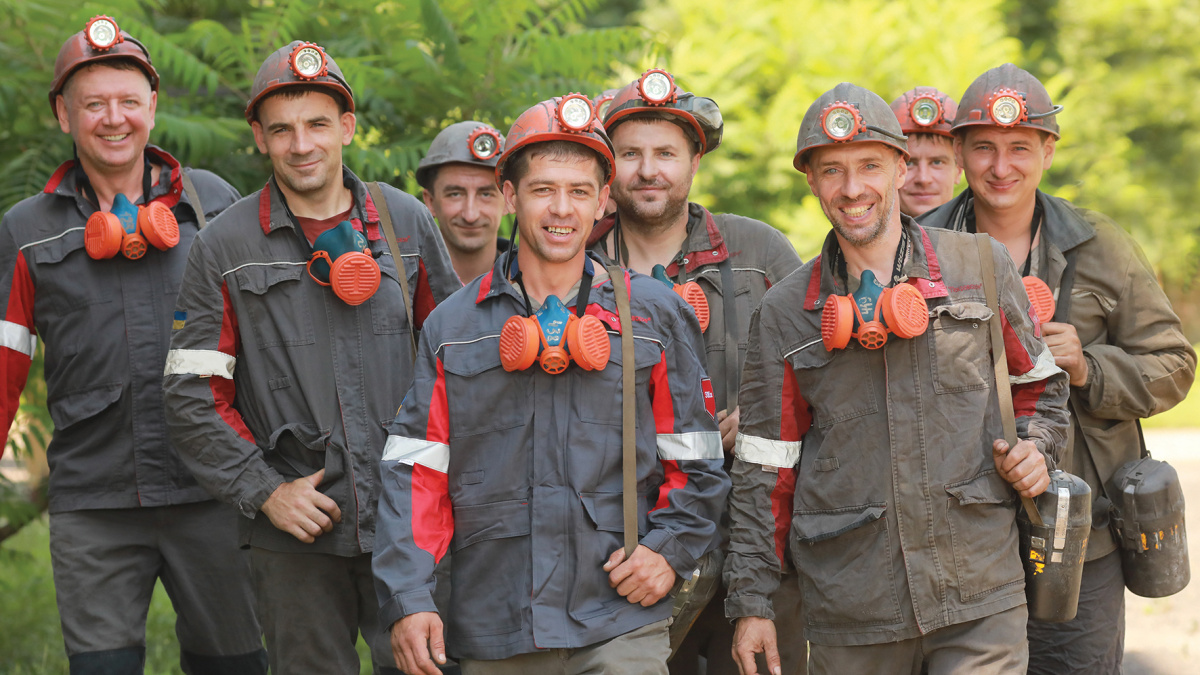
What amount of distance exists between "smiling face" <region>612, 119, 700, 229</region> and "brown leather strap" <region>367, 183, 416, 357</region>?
3.61ft

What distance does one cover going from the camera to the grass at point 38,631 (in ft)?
28.7

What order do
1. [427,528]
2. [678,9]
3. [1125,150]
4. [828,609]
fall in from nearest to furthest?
[427,528], [828,609], [678,9], [1125,150]

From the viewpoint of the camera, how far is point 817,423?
4.71 metres

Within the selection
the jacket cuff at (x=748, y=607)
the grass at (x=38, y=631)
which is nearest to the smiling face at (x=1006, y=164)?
the jacket cuff at (x=748, y=607)

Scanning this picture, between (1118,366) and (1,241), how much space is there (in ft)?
17.9

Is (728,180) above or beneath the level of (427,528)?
above

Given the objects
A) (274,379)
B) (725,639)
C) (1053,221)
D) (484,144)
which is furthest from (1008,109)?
(274,379)

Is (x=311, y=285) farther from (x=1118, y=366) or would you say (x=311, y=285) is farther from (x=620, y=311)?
(x=1118, y=366)

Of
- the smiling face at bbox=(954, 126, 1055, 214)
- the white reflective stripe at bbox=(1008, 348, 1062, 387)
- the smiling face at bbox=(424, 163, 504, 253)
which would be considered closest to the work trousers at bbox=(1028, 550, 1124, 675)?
the white reflective stripe at bbox=(1008, 348, 1062, 387)

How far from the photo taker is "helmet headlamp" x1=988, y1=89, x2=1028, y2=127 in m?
5.58

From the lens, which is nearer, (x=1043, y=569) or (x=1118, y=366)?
(x=1043, y=569)

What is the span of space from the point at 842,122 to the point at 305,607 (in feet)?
10.4

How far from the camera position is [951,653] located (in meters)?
4.48

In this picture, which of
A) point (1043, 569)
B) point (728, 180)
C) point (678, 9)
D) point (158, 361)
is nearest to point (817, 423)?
point (1043, 569)
